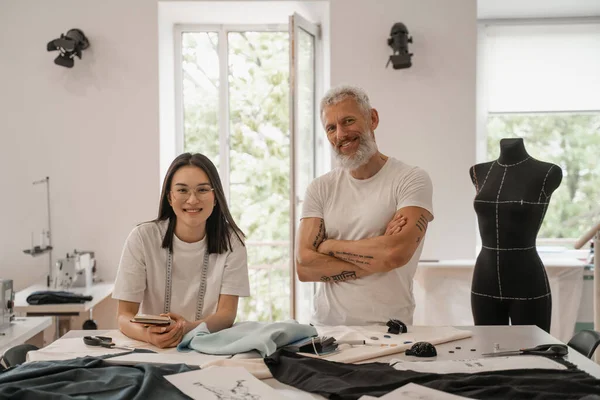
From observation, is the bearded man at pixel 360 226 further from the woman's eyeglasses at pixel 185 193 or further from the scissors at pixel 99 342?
the scissors at pixel 99 342

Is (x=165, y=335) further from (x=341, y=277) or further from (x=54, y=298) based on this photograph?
(x=54, y=298)

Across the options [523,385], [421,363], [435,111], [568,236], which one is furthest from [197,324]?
[568,236]

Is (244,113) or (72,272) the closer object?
(72,272)

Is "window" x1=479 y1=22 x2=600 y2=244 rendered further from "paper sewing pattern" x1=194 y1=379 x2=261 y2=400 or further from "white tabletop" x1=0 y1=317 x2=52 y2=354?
"paper sewing pattern" x1=194 y1=379 x2=261 y2=400

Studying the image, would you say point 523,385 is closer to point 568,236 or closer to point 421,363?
point 421,363

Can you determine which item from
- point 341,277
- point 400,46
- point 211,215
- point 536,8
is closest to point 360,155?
point 341,277

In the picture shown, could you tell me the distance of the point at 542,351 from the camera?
5.96ft

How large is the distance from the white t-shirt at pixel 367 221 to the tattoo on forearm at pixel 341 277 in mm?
22

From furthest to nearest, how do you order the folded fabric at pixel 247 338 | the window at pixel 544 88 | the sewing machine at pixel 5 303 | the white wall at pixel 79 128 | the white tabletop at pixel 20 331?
the window at pixel 544 88 < the white wall at pixel 79 128 < the sewing machine at pixel 5 303 < the white tabletop at pixel 20 331 < the folded fabric at pixel 247 338

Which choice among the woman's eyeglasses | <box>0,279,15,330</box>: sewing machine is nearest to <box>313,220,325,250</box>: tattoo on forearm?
the woman's eyeglasses

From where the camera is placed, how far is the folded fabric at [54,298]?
358 cm

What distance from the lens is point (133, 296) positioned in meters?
2.22

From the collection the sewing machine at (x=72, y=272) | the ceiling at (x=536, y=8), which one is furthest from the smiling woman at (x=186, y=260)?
the ceiling at (x=536, y=8)

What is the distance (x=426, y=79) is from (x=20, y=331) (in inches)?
129
